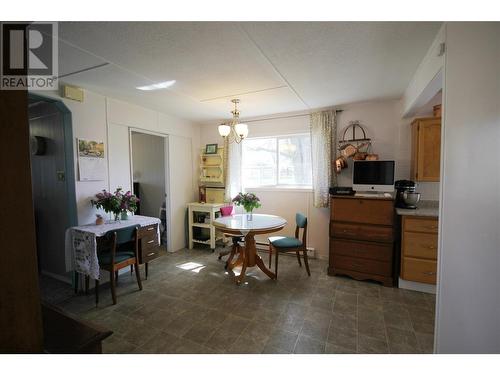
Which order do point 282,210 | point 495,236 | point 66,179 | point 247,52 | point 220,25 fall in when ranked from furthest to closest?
point 282,210, point 66,179, point 247,52, point 220,25, point 495,236

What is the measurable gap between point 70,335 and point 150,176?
12.3 ft

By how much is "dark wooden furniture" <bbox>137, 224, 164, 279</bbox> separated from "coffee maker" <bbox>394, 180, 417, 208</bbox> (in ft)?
10.3

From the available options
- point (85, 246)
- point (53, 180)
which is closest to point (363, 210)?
point (85, 246)

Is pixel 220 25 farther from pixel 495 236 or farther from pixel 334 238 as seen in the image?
pixel 334 238

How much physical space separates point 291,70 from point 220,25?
890 mm

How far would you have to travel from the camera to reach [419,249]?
2.46 meters

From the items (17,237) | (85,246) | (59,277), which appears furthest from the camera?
(59,277)

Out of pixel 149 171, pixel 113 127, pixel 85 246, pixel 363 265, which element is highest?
pixel 113 127

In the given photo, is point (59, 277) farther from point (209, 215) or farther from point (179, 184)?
point (209, 215)

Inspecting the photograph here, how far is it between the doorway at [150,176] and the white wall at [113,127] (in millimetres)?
519

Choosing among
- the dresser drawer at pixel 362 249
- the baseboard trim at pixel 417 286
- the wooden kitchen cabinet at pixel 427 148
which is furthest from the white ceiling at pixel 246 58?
the baseboard trim at pixel 417 286

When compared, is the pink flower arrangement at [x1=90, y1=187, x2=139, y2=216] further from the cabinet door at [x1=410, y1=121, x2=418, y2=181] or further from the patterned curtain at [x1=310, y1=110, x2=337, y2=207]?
the cabinet door at [x1=410, y1=121, x2=418, y2=181]

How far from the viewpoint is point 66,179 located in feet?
8.45

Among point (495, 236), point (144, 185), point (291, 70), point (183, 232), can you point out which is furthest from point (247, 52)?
point (144, 185)
